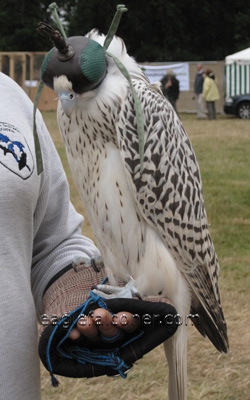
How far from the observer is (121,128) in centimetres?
199

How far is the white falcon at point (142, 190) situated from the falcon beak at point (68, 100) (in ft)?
0.03

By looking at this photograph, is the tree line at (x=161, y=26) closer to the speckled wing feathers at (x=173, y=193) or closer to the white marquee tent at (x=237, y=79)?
the white marquee tent at (x=237, y=79)

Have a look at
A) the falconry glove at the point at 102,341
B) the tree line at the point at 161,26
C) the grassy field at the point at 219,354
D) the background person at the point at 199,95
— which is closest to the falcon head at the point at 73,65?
the falconry glove at the point at 102,341

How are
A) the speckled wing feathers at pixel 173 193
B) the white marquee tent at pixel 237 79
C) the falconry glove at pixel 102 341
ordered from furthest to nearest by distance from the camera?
the white marquee tent at pixel 237 79
the speckled wing feathers at pixel 173 193
the falconry glove at pixel 102 341

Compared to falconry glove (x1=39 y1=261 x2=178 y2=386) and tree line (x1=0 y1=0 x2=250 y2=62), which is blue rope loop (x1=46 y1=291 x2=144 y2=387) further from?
tree line (x1=0 y1=0 x2=250 y2=62)

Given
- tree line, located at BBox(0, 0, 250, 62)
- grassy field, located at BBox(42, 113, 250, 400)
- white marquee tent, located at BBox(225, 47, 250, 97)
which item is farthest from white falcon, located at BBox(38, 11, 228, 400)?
tree line, located at BBox(0, 0, 250, 62)

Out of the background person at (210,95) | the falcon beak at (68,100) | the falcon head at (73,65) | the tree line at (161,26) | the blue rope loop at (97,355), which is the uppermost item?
the falcon head at (73,65)

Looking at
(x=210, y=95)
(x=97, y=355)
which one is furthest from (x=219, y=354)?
(x=210, y=95)

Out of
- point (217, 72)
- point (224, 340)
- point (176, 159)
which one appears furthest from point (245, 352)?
point (217, 72)

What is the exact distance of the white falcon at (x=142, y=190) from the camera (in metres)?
1.97

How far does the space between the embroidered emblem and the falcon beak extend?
0.52ft

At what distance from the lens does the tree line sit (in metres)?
33.1

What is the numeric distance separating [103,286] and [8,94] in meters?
0.60

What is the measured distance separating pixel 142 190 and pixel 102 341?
54 centimetres
